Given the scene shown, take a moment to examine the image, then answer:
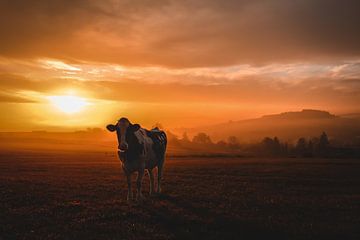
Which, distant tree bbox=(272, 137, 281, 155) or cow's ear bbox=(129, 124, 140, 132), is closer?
cow's ear bbox=(129, 124, 140, 132)

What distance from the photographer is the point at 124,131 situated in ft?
56.4

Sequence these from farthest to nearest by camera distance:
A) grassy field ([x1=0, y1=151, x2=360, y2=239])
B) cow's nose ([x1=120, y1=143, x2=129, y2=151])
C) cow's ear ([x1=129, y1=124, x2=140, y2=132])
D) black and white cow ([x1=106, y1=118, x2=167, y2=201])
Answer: cow's ear ([x1=129, y1=124, x2=140, y2=132])
black and white cow ([x1=106, y1=118, x2=167, y2=201])
cow's nose ([x1=120, y1=143, x2=129, y2=151])
grassy field ([x1=0, y1=151, x2=360, y2=239])

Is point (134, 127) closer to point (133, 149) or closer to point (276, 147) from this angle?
point (133, 149)

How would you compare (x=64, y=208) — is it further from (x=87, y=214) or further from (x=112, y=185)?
(x=112, y=185)

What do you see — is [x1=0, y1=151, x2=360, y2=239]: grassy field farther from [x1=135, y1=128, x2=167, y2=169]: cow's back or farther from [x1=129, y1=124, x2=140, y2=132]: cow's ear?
[x1=129, y1=124, x2=140, y2=132]: cow's ear

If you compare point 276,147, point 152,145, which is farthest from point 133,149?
point 276,147

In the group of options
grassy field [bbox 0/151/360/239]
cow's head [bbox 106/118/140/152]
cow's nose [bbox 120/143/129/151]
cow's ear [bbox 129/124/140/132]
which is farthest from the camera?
cow's ear [bbox 129/124/140/132]

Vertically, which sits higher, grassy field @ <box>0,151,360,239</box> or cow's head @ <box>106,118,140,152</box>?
cow's head @ <box>106,118,140,152</box>

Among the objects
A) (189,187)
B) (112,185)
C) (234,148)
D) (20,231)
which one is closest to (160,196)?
(189,187)

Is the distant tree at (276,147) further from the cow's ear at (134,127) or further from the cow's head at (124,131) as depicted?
the cow's head at (124,131)

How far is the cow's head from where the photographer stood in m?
17.0

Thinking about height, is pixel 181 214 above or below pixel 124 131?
below

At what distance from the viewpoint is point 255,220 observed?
14500mm

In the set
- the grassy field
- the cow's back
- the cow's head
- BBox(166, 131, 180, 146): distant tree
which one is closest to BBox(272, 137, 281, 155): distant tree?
BBox(166, 131, 180, 146): distant tree
